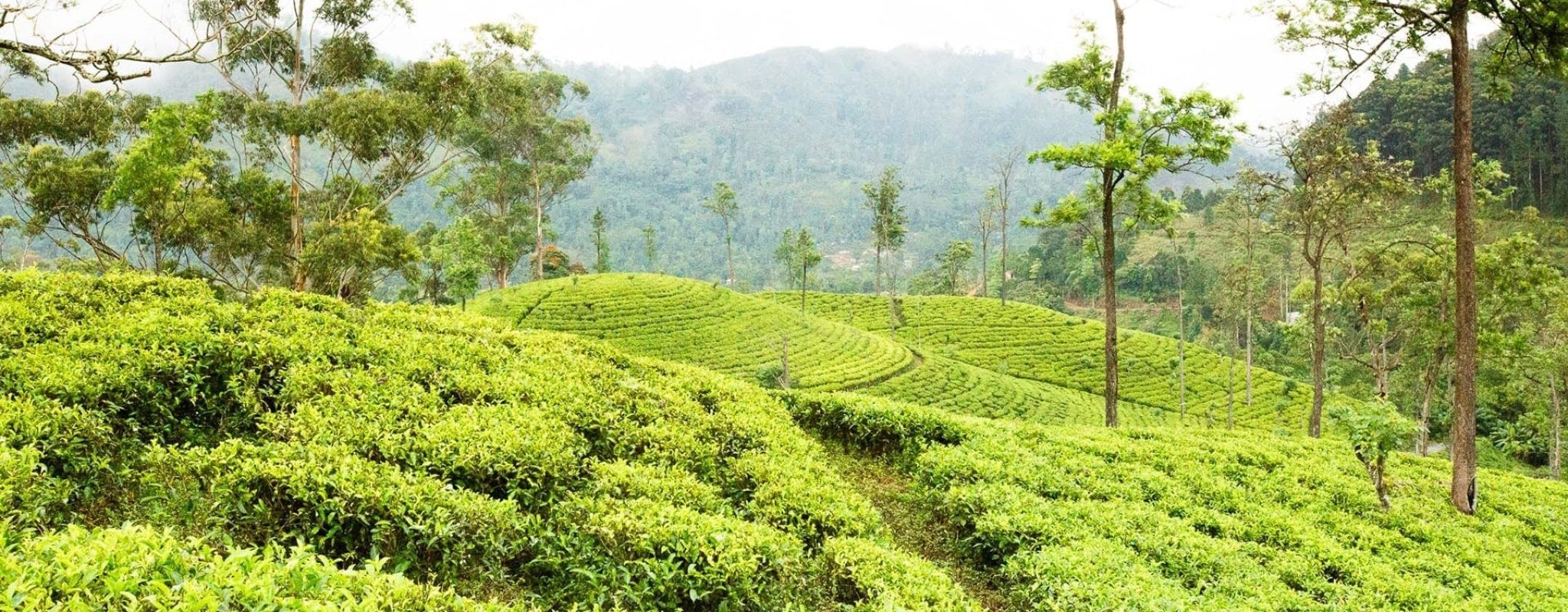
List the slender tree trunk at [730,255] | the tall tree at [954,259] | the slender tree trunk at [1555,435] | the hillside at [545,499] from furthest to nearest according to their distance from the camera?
1. the tall tree at [954,259]
2. the slender tree trunk at [730,255]
3. the slender tree trunk at [1555,435]
4. the hillside at [545,499]

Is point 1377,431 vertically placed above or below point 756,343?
above

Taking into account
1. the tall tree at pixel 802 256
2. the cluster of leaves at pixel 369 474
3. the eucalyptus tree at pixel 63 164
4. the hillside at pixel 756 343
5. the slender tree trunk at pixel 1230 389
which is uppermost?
the eucalyptus tree at pixel 63 164

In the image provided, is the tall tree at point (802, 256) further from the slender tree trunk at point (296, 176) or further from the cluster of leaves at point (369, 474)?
the cluster of leaves at point (369, 474)

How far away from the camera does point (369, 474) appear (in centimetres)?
516

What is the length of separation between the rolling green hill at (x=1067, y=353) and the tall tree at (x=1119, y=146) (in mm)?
33788

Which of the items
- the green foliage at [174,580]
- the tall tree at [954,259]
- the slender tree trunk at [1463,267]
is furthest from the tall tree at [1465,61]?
the tall tree at [954,259]

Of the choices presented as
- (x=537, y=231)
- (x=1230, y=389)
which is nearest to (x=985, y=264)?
(x=1230, y=389)

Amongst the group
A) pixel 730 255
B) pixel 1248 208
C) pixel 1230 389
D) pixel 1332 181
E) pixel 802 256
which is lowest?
pixel 1230 389

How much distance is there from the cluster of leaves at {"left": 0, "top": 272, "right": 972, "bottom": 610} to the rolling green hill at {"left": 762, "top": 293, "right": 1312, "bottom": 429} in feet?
147

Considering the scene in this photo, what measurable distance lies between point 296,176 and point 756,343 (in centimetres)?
2787

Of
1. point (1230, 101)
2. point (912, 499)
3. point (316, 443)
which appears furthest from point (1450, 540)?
point (316, 443)

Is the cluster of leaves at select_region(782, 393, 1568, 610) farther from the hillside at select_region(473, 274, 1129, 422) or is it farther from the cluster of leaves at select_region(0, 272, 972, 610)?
the hillside at select_region(473, 274, 1129, 422)

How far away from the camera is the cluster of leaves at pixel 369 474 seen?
4.23 meters

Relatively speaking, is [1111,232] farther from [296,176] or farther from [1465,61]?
[296,176]
